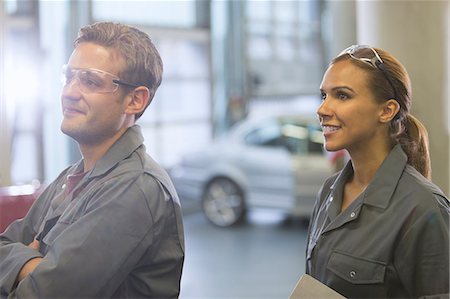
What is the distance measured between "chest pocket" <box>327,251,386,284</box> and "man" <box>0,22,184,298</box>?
413mm

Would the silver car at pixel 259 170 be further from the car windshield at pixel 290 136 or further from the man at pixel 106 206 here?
the man at pixel 106 206

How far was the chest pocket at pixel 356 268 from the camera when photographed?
1547mm

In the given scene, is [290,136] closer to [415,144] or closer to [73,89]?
[415,144]

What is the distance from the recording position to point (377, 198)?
1.63m

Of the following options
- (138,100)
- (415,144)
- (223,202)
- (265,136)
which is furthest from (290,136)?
(138,100)

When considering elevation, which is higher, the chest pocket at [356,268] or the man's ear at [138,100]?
the man's ear at [138,100]

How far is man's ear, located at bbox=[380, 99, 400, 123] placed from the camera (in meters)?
1.70

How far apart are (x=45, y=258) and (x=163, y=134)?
21.7 ft

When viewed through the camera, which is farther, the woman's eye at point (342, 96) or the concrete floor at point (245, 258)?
the concrete floor at point (245, 258)

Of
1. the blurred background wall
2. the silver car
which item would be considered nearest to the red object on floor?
the blurred background wall

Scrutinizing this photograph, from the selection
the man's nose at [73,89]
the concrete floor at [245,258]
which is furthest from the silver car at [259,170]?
the man's nose at [73,89]

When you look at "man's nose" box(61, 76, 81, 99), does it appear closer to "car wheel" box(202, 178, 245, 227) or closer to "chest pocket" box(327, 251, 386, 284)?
"chest pocket" box(327, 251, 386, 284)

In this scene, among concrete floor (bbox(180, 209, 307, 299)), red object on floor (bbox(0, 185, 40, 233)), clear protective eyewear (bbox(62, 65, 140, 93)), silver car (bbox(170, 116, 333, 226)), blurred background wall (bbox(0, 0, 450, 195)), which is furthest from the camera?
silver car (bbox(170, 116, 333, 226))

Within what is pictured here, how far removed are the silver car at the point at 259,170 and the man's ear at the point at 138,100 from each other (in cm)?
506
